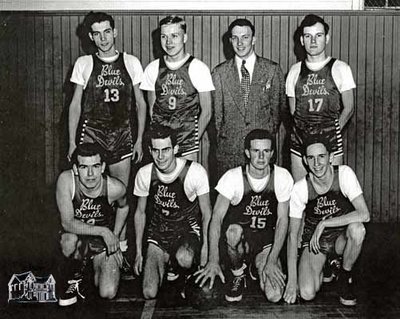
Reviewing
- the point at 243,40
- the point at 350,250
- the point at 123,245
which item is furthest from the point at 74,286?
the point at 243,40

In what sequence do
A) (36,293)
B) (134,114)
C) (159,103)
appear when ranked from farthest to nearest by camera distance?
(134,114) → (159,103) → (36,293)

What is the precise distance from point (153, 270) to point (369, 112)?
2.35 metres

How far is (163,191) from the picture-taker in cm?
395

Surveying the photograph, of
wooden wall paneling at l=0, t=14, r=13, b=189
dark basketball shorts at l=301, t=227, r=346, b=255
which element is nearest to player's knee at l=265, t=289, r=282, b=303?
dark basketball shorts at l=301, t=227, r=346, b=255

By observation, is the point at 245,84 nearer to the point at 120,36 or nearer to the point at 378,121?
the point at 120,36

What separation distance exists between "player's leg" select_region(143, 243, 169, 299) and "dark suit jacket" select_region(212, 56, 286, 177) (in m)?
1.04

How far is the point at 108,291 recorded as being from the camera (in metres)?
3.72

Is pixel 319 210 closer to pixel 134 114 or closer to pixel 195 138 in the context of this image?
pixel 195 138

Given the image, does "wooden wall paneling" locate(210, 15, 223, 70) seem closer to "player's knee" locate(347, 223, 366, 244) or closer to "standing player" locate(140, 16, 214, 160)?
"standing player" locate(140, 16, 214, 160)

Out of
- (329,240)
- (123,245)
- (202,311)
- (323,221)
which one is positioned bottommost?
(202,311)

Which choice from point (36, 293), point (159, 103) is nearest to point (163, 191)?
point (159, 103)

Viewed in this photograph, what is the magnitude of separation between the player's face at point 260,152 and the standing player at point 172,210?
1.14 ft

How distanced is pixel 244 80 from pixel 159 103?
2.14 ft

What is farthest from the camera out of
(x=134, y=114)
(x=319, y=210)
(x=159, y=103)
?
(x=134, y=114)
